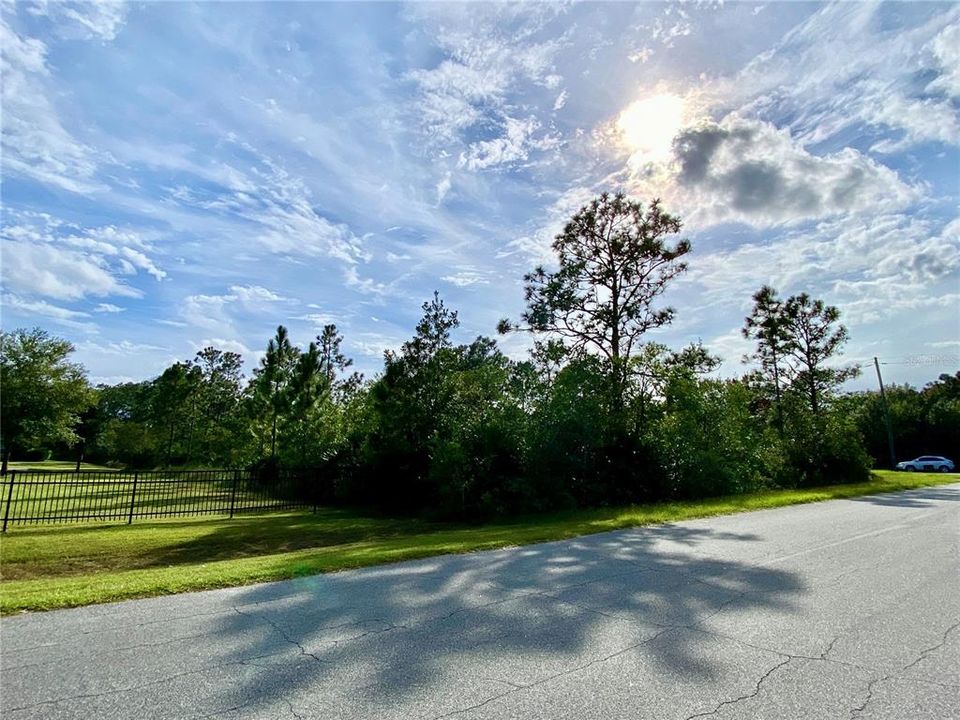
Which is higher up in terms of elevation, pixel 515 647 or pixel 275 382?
pixel 275 382

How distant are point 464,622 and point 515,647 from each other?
69 cm

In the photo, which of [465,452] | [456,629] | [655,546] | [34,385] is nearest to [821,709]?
[456,629]

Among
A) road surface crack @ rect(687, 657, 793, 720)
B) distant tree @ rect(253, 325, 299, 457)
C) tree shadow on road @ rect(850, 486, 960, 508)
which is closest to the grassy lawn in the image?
tree shadow on road @ rect(850, 486, 960, 508)

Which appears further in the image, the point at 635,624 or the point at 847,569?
the point at 847,569

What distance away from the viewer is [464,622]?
14.5 feet

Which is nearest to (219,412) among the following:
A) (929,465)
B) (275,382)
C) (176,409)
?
(176,409)

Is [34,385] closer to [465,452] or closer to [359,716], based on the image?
[465,452]

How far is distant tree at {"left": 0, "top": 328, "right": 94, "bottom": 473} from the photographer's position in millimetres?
30953

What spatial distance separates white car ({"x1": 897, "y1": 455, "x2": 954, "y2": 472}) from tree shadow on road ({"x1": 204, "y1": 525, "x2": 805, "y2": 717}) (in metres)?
49.7

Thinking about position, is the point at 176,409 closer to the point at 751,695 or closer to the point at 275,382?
the point at 275,382

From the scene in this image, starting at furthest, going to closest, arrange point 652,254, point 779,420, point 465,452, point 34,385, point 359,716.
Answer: point 34,385 → point 779,420 → point 652,254 → point 465,452 → point 359,716

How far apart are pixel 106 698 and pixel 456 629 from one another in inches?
91.2

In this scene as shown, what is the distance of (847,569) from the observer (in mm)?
6645

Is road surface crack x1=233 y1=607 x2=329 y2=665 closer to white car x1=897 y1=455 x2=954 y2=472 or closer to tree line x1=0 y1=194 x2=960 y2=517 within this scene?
tree line x1=0 y1=194 x2=960 y2=517
